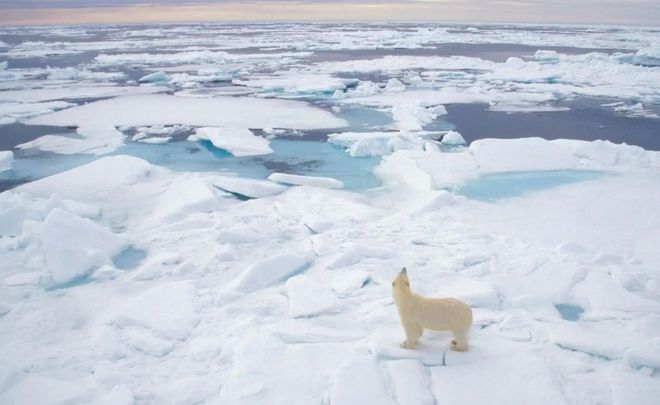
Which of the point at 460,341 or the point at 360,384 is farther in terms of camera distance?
the point at 460,341

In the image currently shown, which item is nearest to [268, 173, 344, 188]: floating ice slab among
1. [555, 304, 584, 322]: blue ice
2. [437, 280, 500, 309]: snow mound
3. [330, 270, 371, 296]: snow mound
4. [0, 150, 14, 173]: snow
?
[330, 270, 371, 296]: snow mound

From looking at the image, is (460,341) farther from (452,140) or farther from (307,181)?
(452,140)

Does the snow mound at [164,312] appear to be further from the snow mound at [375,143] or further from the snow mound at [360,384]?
the snow mound at [375,143]

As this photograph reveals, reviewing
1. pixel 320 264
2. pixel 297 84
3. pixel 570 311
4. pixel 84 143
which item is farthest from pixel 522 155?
pixel 297 84

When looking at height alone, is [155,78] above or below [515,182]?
above

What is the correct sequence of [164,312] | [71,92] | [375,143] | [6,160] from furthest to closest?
[71,92] < [375,143] < [6,160] < [164,312]

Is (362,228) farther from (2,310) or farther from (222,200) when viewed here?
(2,310)

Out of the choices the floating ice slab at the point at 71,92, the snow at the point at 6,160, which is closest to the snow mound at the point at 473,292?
the snow at the point at 6,160
